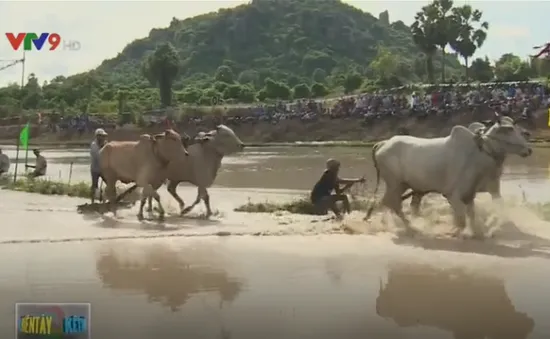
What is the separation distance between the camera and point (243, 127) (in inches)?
519

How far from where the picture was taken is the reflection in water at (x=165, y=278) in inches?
229

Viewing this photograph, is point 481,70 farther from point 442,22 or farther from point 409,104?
point 442,22

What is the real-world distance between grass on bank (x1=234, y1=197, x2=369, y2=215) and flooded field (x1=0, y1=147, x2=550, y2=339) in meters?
0.43

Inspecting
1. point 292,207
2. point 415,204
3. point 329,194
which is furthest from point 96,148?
point 415,204

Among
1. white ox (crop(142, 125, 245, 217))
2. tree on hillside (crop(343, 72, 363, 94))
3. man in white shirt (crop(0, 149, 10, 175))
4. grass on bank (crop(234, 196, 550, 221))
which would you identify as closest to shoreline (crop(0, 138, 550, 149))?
tree on hillside (crop(343, 72, 363, 94))

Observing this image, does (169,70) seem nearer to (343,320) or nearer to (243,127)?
(243,127)

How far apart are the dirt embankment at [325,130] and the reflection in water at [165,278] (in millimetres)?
3631

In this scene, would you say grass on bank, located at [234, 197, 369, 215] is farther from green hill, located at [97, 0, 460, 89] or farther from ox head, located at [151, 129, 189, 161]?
green hill, located at [97, 0, 460, 89]

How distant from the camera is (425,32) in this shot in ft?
34.8

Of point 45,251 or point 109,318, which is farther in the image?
point 45,251

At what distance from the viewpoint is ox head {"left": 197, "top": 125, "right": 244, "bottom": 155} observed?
10.4 meters

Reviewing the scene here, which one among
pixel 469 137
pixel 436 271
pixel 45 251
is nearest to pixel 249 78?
pixel 469 137

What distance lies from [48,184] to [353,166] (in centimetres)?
597

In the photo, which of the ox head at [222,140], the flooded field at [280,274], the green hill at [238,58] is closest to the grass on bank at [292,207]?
the flooded field at [280,274]
